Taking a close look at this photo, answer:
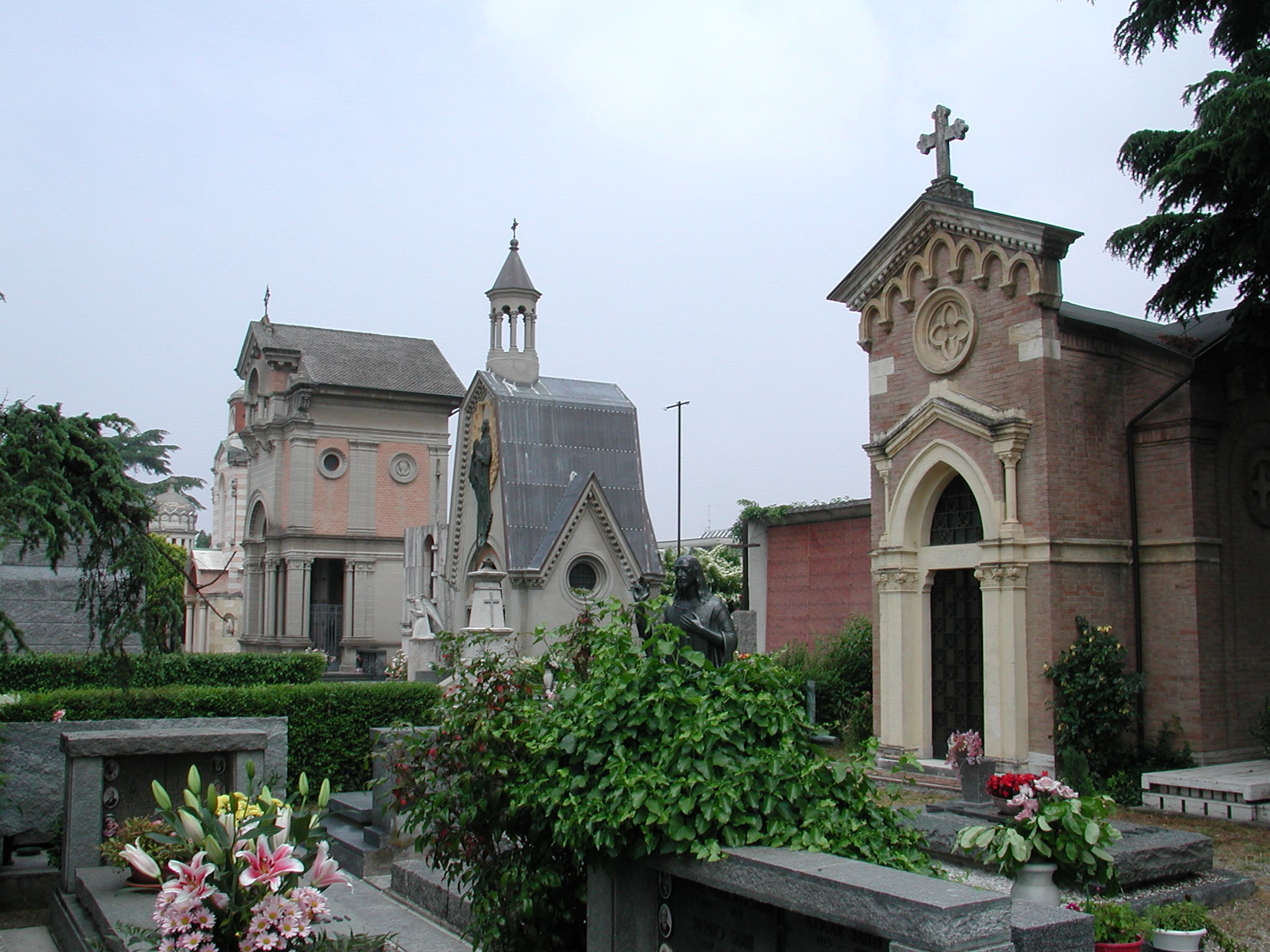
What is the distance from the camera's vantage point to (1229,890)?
919cm

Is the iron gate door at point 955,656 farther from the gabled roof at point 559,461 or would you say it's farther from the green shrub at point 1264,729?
the gabled roof at point 559,461

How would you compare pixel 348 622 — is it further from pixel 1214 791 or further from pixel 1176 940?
pixel 1176 940

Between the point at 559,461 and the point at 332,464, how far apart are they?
16869mm

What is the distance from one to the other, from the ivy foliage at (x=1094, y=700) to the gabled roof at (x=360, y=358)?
3438 cm

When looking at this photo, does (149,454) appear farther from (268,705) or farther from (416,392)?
(268,705)

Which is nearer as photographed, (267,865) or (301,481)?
(267,865)

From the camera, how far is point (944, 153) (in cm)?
1662

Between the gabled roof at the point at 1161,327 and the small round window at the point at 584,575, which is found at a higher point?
the gabled roof at the point at 1161,327

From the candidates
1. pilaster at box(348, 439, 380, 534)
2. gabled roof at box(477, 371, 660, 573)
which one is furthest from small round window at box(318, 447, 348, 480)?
gabled roof at box(477, 371, 660, 573)

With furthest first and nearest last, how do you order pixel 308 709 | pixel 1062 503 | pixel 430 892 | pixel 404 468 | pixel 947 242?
pixel 404 468
pixel 947 242
pixel 1062 503
pixel 308 709
pixel 430 892

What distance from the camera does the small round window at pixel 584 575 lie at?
2898cm

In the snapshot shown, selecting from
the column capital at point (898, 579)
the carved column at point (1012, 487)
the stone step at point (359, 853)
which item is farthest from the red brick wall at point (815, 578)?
the stone step at point (359, 853)

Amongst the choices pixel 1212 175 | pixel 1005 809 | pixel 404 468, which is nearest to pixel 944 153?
pixel 1212 175

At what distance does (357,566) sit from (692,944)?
1574 inches
